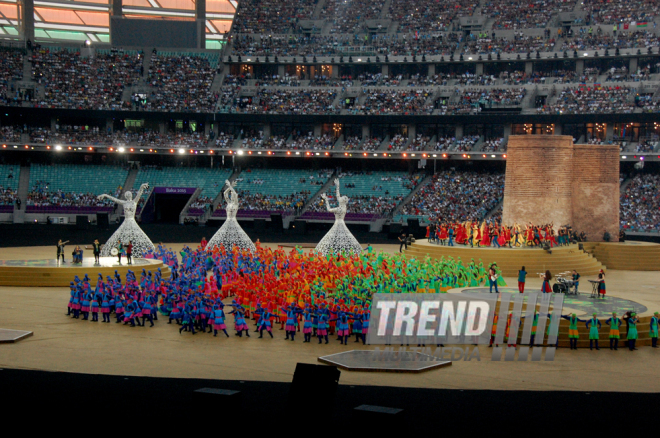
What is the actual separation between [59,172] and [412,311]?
52652 millimetres

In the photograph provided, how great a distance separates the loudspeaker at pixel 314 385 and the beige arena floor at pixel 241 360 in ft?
17.9

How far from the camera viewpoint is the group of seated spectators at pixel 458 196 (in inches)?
2121

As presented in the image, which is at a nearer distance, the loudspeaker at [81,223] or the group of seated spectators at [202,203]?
the loudspeaker at [81,223]

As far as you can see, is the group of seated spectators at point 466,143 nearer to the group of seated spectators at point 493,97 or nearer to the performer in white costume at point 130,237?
the group of seated spectators at point 493,97

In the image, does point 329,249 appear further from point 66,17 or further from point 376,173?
point 66,17

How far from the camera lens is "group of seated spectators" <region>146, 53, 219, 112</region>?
64.6 m

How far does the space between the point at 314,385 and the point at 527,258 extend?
85.6 ft

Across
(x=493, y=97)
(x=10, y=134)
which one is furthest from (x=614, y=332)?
(x=10, y=134)

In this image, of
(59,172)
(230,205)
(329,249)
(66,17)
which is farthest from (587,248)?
(66,17)

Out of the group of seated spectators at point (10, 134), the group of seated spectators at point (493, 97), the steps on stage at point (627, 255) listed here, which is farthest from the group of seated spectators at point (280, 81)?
the steps on stage at point (627, 255)

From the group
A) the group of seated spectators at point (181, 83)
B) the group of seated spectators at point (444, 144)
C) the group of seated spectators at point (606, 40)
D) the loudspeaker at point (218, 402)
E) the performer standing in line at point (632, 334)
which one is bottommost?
the performer standing in line at point (632, 334)

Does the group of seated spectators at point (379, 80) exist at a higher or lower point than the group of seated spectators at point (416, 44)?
lower

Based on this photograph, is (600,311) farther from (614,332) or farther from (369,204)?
(369,204)

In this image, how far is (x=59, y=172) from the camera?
2464 inches
